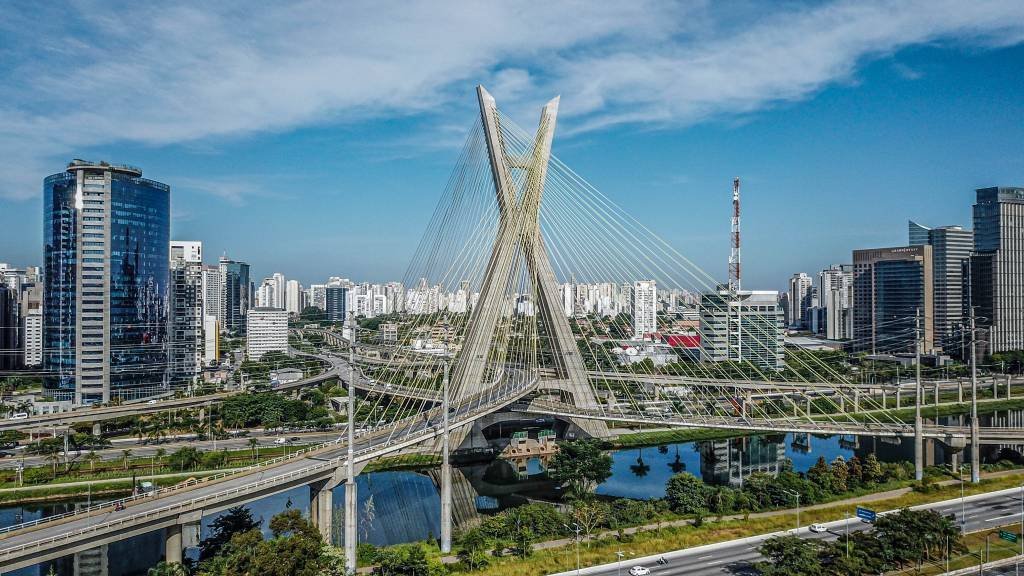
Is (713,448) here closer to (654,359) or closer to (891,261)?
(654,359)

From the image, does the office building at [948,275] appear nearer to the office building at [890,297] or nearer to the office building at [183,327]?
the office building at [890,297]

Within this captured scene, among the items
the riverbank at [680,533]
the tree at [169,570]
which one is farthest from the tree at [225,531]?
the riverbank at [680,533]

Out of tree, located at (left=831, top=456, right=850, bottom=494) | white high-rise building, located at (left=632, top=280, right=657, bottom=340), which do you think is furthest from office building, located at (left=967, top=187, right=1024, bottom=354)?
tree, located at (left=831, top=456, right=850, bottom=494)

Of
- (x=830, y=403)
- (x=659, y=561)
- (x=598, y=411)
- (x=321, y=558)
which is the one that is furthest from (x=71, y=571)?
(x=830, y=403)

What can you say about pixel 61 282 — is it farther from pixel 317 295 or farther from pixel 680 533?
pixel 317 295

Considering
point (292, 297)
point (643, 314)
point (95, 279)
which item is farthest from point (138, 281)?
point (292, 297)

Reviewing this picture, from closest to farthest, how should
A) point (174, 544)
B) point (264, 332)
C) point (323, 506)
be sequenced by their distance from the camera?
point (174, 544), point (323, 506), point (264, 332)

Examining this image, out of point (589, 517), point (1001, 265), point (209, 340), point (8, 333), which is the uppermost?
point (1001, 265)
